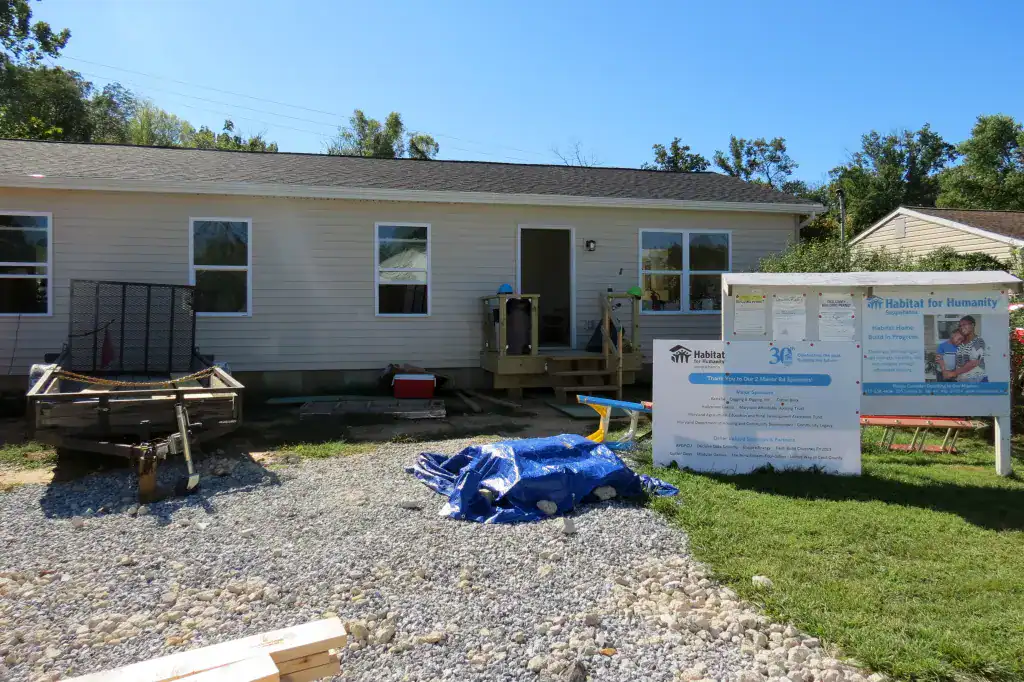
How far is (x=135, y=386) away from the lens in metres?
6.82

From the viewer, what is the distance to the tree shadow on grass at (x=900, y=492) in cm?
481

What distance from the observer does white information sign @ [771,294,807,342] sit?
242 inches

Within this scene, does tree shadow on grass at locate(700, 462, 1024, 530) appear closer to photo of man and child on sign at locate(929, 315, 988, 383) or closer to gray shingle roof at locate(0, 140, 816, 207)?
photo of man and child on sign at locate(929, 315, 988, 383)

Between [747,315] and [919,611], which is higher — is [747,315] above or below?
above

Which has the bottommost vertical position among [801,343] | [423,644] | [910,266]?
[423,644]

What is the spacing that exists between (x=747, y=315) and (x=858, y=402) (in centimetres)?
111

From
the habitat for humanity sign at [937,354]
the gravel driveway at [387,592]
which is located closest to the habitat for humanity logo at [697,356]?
the habitat for humanity sign at [937,354]

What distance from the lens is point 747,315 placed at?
6.20 metres

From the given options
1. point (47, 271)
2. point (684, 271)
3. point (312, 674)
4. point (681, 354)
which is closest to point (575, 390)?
point (684, 271)

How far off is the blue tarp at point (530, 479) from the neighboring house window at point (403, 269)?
527 centimetres

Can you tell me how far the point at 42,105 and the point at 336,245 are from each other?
26.6 metres

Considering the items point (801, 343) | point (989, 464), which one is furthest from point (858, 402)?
point (989, 464)

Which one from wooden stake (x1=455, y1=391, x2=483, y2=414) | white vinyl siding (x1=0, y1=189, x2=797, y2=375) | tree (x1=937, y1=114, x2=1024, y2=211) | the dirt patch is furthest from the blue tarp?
tree (x1=937, y1=114, x2=1024, y2=211)

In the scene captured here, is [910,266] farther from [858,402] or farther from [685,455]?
[685,455]
